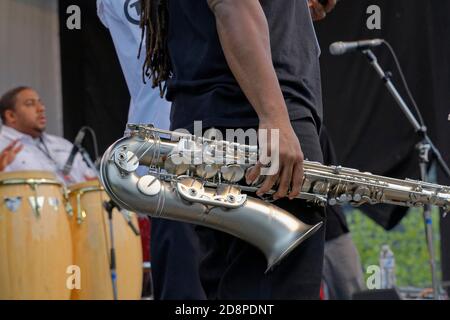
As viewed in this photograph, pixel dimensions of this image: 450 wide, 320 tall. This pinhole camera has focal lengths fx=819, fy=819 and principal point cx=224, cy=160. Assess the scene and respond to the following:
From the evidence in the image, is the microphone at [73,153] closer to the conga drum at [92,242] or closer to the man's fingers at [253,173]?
the conga drum at [92,242]

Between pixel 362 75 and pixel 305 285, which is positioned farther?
pixel 362 75

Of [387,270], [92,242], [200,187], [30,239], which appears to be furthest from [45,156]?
[200,187]

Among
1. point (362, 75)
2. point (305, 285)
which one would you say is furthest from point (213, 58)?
point (362, 75)

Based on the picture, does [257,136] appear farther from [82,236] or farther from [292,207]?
[82,236]

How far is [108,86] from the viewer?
659 centimetres

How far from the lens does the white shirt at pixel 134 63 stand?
3.27m

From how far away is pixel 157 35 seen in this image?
7.59 ft

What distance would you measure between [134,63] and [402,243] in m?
5.28

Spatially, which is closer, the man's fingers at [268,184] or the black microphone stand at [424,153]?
the man's fingers at [268,184]

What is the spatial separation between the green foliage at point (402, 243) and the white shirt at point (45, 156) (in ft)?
8.73

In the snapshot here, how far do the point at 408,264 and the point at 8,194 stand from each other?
181 inches

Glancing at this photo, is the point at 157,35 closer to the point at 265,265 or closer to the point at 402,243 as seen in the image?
the point at 265,265

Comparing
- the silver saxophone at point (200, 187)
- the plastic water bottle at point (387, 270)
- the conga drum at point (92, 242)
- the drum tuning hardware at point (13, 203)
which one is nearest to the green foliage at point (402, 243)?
the plastic water bottle at point (387, 270)
